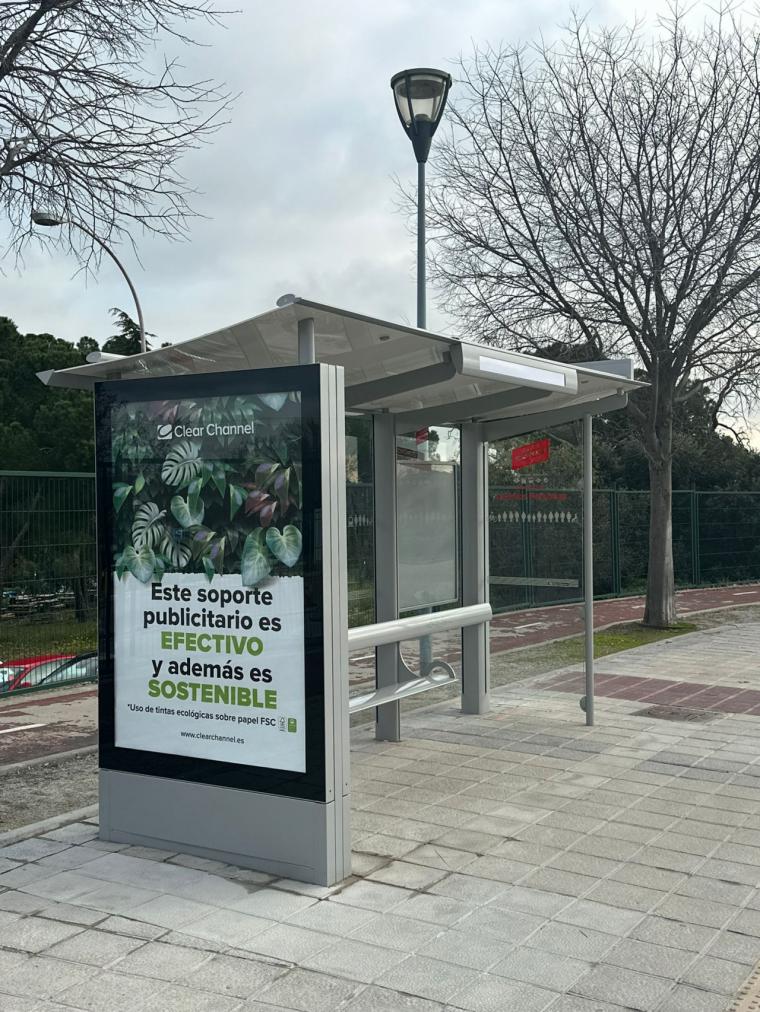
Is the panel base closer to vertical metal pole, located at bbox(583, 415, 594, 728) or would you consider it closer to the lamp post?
vertical metal pole, located at bbox(583, 415, 594, 728)

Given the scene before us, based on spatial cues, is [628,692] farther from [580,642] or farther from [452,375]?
[452,375]

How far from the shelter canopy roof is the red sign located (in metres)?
1.42

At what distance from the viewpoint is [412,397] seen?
7176 mm

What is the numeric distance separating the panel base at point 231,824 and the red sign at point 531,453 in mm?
4298

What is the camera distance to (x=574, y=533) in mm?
8367

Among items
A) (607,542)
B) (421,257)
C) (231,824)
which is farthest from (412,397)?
(607,542)

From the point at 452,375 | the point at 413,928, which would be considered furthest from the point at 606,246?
the point at 413,928

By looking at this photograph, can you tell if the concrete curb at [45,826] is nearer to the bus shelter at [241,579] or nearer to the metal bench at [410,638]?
the bus shelter at [241,579]

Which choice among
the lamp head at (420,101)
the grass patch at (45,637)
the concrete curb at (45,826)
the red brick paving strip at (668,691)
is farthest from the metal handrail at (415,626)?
the lamp head at (420,101)

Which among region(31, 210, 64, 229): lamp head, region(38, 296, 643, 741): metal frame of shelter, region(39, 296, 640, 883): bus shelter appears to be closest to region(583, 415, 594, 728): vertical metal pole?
region(38, 296, 643, 741): metal frame of shelter

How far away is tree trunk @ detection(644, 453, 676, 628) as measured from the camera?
1484 cm

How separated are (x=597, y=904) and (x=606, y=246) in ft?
35.5

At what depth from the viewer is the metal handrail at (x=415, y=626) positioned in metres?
6.48

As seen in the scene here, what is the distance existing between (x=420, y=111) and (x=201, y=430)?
6.30 meters
